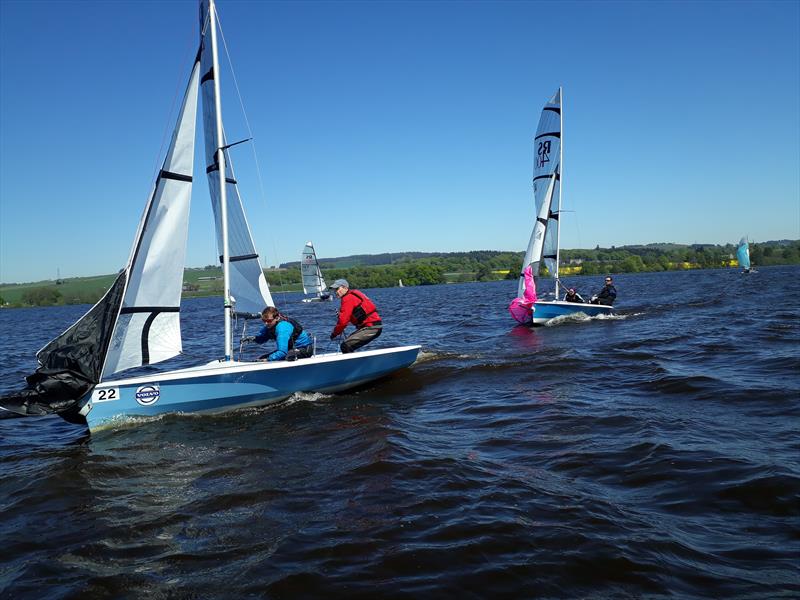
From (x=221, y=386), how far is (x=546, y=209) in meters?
18.2

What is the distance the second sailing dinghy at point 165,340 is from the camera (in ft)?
26.2

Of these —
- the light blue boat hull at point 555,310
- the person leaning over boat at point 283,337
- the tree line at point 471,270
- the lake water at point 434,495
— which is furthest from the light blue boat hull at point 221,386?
the tree line at point 471,270

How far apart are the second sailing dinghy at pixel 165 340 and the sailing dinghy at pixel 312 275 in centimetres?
4737

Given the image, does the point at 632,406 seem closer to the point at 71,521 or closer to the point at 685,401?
the point at 685,401

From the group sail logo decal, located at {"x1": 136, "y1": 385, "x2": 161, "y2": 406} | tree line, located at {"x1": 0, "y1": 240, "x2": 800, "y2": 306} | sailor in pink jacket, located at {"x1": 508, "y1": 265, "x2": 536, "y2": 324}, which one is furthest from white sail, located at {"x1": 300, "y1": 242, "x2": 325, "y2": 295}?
sail logo decal, located at {"x1": 136, "y1": 385, "x2": 161, "y2": 406}

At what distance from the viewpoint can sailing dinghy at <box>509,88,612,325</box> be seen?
857 inches

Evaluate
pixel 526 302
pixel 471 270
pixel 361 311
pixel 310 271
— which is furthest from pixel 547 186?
pixel 471 270

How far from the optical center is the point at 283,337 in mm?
9484

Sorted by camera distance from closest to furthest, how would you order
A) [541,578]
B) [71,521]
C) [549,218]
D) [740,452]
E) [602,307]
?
[541,578] < [71,521] < [740,452] < [602,307] < [549,218]

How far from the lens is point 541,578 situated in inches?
152

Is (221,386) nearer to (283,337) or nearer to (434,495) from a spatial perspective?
(283,337)

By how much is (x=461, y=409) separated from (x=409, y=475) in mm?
3197

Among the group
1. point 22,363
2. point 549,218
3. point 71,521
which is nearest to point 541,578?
point 71,521

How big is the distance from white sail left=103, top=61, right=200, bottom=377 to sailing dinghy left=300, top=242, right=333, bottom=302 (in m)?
47.8
